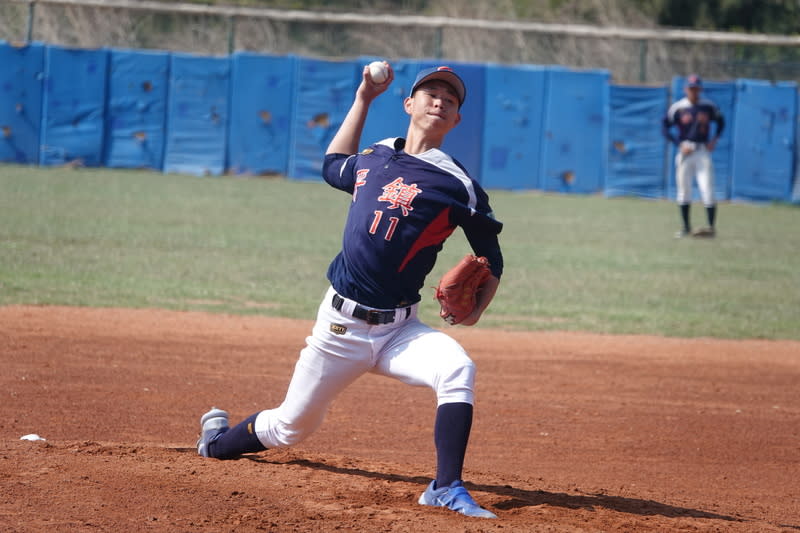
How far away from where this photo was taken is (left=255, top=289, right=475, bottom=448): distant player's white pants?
3.68m

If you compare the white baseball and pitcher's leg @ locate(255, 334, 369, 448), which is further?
the white baseball

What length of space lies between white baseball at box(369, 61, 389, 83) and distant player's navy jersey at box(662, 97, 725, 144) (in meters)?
12.2

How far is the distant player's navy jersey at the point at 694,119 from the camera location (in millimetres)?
15266

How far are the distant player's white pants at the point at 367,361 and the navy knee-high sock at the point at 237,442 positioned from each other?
9.8 inches

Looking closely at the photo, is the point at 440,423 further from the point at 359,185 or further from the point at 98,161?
the point at 98,161

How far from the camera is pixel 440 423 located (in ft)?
12.1

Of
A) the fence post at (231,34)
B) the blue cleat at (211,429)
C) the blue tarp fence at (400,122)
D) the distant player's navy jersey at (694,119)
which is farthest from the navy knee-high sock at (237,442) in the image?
the fence post at (231,34)

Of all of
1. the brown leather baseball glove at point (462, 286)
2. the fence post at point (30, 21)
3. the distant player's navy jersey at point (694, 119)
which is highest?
the fence post at point (30, 21)

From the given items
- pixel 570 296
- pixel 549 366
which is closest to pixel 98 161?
pixel 570 296

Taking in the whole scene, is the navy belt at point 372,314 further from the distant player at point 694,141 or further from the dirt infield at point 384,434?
the distant player at point 694,141

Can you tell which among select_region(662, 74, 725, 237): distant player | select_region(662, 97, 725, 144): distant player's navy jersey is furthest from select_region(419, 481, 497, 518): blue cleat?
select_region(662, 97, 725, 144): distant player's navy jersey

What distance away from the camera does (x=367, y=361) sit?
12.6 ft

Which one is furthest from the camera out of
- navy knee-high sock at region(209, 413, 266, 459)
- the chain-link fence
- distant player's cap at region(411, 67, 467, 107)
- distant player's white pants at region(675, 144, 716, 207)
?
the chain-link fence

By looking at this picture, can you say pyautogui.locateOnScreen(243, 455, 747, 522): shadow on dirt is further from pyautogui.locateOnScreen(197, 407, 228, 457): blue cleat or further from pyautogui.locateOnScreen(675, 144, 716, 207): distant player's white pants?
pyautogui.locateOnScreen(675, 144, 716, 207): distant player's white pants
